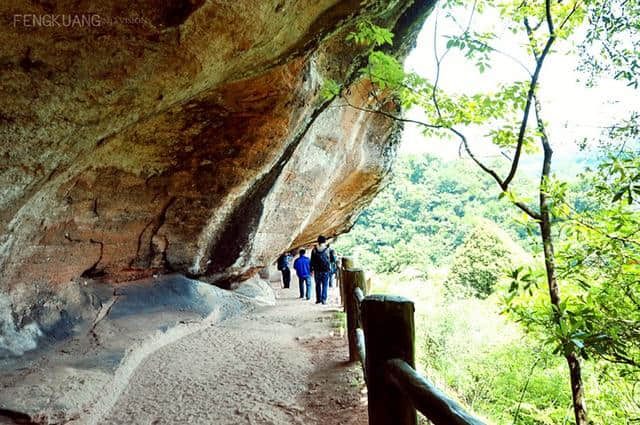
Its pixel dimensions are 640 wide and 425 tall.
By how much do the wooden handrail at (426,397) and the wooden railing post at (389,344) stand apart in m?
0.06

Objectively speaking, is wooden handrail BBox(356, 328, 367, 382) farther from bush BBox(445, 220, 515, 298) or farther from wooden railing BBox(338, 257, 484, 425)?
bush BBox(445, 220, 515, 298)

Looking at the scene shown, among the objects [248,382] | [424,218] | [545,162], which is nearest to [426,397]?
[248,382]

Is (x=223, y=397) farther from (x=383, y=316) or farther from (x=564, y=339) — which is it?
(x=564, y=339)

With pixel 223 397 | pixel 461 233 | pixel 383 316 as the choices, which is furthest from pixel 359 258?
pixel 383 316

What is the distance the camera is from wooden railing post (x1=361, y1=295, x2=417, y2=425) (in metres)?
1.80

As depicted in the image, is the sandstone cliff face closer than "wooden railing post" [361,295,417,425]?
No

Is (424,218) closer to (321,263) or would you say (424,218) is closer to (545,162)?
(321,263)

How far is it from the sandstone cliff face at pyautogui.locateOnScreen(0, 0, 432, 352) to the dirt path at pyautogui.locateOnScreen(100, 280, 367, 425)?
5.51 feet

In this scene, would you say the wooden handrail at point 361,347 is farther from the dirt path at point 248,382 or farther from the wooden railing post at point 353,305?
the dirt path at point 248,382

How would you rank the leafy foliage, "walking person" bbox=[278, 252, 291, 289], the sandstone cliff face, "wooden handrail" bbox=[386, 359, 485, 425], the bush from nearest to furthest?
"wooden handrail" bbox=[386, 359, 485, 425] → the sandstone cliff face → "walking person" bbox=[278, 252, 291, 289] → the bush → the leafy foliage

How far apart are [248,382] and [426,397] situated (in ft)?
9.79

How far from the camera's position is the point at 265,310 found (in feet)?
25.5

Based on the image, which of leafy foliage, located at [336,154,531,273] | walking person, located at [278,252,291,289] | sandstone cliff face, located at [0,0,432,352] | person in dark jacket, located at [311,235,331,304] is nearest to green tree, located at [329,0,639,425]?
sandstone cliff face, located at [0,0,432,352]

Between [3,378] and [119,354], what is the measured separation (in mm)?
990
